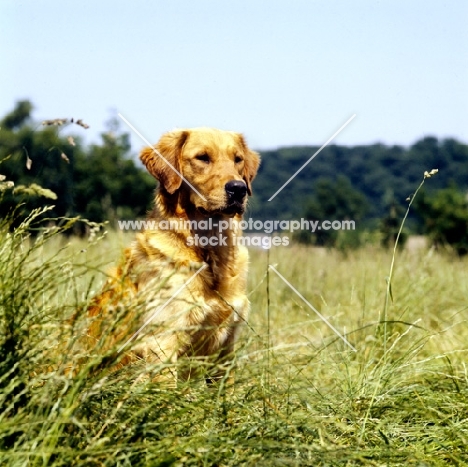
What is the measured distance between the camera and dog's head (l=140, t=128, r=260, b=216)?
3730 millimetres

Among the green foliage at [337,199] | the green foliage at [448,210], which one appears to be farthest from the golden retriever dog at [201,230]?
the green foliage at [337,199]

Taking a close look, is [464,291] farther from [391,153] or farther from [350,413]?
[391,153]

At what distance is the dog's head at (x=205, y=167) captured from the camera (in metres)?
3.73

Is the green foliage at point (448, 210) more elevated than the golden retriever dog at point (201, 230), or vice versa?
the golden retriever dog at point (201, 230)

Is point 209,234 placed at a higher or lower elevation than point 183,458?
higher

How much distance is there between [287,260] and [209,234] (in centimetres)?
357

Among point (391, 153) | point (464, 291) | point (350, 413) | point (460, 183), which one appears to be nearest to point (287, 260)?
point (464, 291)

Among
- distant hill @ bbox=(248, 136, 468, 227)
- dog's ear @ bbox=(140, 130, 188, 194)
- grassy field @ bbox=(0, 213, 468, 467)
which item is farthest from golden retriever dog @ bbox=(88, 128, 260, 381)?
distant hill @ bbox=(248, 136, 468, 227)

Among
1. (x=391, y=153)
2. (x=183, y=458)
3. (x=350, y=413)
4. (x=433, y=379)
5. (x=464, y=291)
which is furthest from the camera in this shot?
(x=391, y=153)

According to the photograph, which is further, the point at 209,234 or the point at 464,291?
the point at 464,291

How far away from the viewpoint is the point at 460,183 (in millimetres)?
49062

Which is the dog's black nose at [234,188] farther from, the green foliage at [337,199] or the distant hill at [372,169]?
the green foliage at [337,199]

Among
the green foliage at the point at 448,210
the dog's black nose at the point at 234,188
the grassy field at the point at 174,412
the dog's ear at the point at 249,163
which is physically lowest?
the green foliage at the point at 448,210

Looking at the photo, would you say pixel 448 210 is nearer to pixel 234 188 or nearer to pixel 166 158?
pixel 166 158
